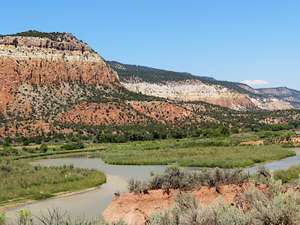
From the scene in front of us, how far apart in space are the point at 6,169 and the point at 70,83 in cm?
8744

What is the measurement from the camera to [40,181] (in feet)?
128

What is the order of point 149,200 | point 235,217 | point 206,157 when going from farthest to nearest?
point 206,157
point 149,200
point 235,217

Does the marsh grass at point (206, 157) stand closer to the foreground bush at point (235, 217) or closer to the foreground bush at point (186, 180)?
the foreground bush at point (186, 180)

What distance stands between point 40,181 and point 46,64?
96571 millimetres

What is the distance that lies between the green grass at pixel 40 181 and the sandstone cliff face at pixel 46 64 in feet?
242

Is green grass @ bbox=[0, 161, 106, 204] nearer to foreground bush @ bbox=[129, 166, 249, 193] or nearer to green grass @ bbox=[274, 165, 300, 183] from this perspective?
foreground bush @ bbox=[129, 166, 249, 193]

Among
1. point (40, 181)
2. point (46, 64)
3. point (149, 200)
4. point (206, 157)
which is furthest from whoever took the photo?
point (46, 64)

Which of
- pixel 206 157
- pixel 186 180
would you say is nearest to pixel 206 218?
pixel 186 180

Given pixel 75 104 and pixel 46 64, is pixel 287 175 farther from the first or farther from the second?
pixel 46 64

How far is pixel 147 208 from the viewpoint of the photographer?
79.3 feet

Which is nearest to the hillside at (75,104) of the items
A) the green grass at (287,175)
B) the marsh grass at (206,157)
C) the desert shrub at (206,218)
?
the marsh grass at (206,157)

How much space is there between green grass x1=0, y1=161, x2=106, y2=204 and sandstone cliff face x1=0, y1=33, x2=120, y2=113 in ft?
242

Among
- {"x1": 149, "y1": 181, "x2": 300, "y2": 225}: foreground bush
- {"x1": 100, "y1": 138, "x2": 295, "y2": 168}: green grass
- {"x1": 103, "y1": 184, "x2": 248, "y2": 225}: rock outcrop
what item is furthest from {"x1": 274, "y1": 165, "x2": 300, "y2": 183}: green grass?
{"x1": 149, "y1": 181, "x2": 300, "y2": 225}: foreground bush

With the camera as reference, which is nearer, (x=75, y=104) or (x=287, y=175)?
(x=287, y=175)
